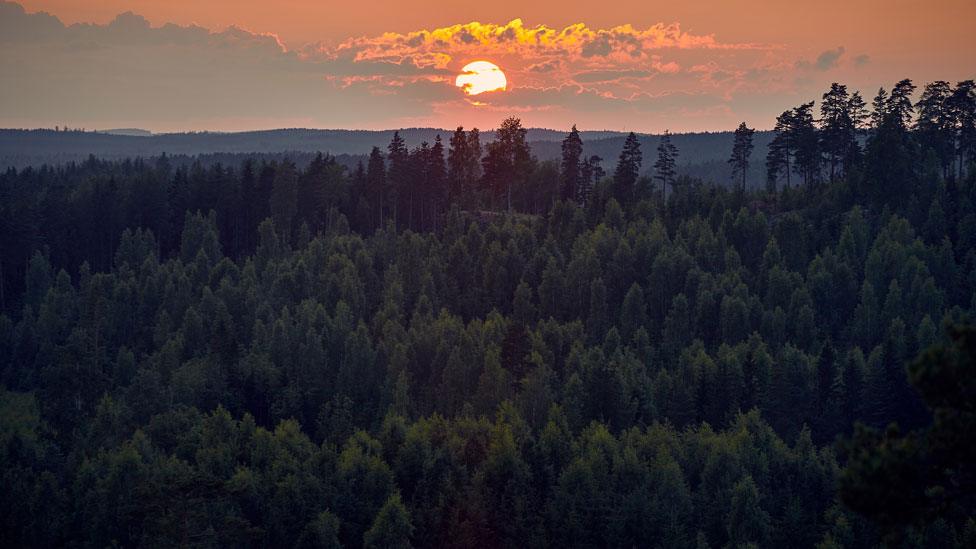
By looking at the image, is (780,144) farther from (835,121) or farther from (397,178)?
(397,178)

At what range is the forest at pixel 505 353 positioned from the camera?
60594mm

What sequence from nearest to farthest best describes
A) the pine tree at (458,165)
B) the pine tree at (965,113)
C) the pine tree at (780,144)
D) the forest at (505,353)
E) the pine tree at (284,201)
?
the forest at (505,353), the pine tree at (965,113), the pine tree at (780,144), the pine tree at (284,201), the pine tree at (458,165)

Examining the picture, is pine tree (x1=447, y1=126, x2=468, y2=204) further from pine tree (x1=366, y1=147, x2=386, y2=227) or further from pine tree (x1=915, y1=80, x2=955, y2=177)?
pine tree (x1=915, y1=80, x2=955, y2=177)

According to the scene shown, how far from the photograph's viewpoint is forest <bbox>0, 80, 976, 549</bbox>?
60594mm

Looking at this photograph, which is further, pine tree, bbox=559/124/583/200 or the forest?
pine tree, bbox=559/124/583/200

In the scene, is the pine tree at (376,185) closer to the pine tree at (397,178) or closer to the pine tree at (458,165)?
the pine tree at (397,178)

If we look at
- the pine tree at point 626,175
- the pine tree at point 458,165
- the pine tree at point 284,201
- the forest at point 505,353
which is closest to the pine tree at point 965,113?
the forest at point 505,353

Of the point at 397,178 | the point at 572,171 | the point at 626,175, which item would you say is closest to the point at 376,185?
the point at 397,178

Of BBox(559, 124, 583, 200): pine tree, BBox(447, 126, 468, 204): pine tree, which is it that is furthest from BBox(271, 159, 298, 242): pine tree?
BBox(559, 124, 583, 200): pine tree

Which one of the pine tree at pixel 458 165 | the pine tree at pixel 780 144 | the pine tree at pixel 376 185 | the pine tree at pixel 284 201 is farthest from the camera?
the pine tree at pixel 458 165

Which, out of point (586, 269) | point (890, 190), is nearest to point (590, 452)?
point (586, 269)

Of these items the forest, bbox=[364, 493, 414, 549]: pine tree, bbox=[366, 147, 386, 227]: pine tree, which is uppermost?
bbox=[366, 147, 386, 227]: pine tree

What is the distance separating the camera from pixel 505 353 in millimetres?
90750

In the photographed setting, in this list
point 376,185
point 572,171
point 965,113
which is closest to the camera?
point 965,113
